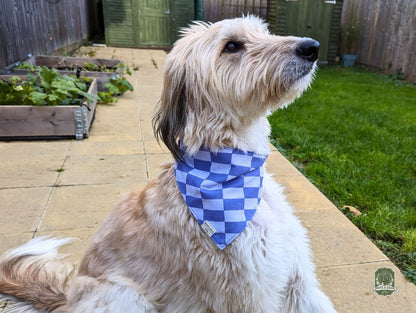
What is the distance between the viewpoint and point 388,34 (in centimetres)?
1083

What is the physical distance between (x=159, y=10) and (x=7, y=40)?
8.55 metres

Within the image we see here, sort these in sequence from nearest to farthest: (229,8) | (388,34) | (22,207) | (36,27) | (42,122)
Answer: (22,207)
(42,122)
(36,27)
(388,34)
(229,8)

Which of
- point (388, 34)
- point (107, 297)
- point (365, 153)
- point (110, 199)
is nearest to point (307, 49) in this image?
point (107, 297)

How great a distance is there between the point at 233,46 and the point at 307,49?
0.36 meters

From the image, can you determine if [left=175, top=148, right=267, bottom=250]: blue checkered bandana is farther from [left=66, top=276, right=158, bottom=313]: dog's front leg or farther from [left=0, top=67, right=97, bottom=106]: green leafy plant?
[left=0, top=67, right=97, bottom=106]: green leafy plant

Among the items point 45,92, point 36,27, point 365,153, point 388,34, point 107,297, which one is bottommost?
point 365,153

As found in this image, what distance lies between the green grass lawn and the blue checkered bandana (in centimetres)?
152

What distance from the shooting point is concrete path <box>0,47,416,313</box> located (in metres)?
2.37

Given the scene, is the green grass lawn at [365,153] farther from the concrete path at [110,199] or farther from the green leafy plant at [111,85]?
the green leafy plant at [111,85]

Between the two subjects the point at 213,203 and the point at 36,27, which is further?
the point at 36,27

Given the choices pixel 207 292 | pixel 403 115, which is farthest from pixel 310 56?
pixel 403 115

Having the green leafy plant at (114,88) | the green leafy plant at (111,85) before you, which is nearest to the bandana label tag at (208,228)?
the green leafy plant at (111,85)

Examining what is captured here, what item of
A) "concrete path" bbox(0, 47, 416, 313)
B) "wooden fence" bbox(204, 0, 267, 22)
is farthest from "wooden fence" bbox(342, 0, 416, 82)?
"concrete path" bbox(0, 47, 416, 313)

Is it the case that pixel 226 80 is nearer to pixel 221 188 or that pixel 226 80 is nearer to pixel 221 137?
pixel 221 137
